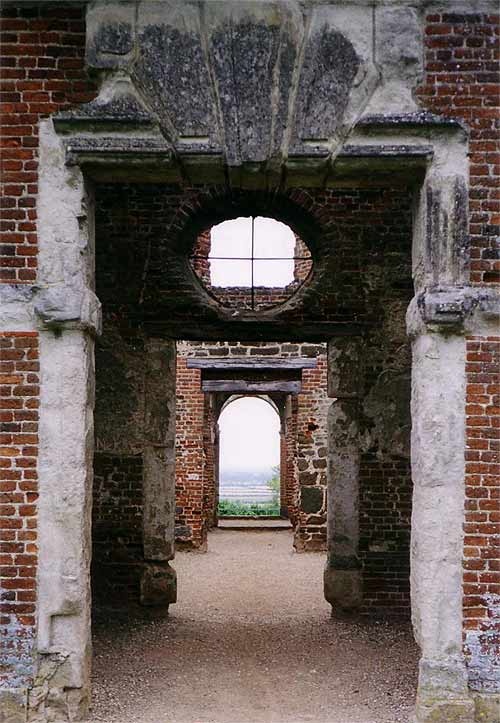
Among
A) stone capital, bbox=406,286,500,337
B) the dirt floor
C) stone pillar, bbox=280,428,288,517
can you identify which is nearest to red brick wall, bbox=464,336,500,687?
stone capital, bbox=406,286,500,337

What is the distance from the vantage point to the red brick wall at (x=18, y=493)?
4.91 meters

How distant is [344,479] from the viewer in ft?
28.2

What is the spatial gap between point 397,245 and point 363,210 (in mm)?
568

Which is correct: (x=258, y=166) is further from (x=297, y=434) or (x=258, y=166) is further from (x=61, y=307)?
(x=297, y=434)

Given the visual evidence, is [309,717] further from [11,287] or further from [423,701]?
[11,287]

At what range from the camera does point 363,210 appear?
872 cm

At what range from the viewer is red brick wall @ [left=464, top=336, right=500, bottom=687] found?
192 inches

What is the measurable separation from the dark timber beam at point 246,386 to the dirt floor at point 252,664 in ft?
19.5

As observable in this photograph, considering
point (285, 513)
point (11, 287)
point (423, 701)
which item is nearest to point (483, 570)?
point (423, 701)

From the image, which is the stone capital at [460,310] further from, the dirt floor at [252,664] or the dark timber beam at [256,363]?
the dark timber beam at [256,363]

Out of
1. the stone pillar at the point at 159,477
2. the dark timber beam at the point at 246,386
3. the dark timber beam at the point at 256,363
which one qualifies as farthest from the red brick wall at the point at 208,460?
the stone pillar at the point at 159,477

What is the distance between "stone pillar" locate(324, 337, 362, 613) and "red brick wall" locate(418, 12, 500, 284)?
3672mm

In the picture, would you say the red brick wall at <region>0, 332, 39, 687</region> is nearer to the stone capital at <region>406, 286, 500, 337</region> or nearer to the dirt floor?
the dirt floor

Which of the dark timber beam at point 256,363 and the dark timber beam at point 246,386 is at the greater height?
the dark timber beam at point 256,363
